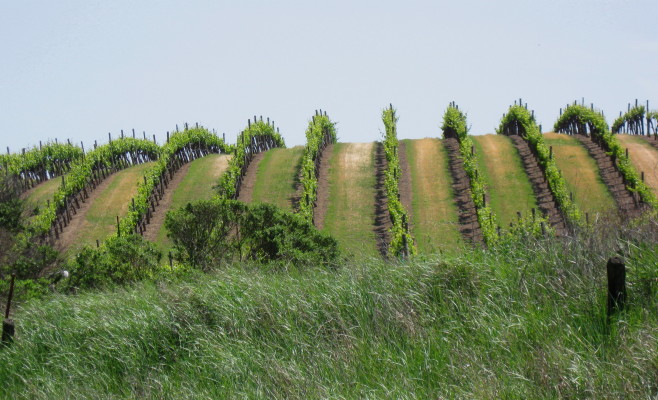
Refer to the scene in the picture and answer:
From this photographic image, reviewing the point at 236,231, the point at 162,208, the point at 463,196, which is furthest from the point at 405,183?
the point at 236,231

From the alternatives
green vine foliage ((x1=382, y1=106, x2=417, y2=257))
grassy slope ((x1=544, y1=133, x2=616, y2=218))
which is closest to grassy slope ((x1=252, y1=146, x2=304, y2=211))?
green vine foliage ((x1=382, y1=106, x2=417, y2=257))

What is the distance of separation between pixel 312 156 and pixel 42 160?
97.3ft

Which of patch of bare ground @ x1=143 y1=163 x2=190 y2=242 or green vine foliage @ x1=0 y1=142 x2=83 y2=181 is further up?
green vine foliage @ x1=0 y1=142 x2=83 y2=181

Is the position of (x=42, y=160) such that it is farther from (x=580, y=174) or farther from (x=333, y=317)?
(x=333, y=317)

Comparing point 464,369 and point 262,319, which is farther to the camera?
point 262,319

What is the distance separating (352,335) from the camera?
11766mm

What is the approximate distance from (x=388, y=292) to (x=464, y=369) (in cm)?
287

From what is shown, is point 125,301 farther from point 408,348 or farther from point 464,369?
point 464,369

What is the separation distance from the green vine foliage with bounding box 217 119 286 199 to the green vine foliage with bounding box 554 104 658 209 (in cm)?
2324

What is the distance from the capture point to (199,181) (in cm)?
5525

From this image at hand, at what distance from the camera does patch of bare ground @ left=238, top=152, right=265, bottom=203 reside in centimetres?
5031

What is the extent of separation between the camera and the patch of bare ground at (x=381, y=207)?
4154cm

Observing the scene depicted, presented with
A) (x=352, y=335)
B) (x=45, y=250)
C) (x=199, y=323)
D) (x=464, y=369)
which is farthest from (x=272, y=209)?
(x=464, y=369)

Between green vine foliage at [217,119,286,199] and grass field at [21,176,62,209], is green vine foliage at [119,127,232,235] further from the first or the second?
grass field at [21,176,62,209]
